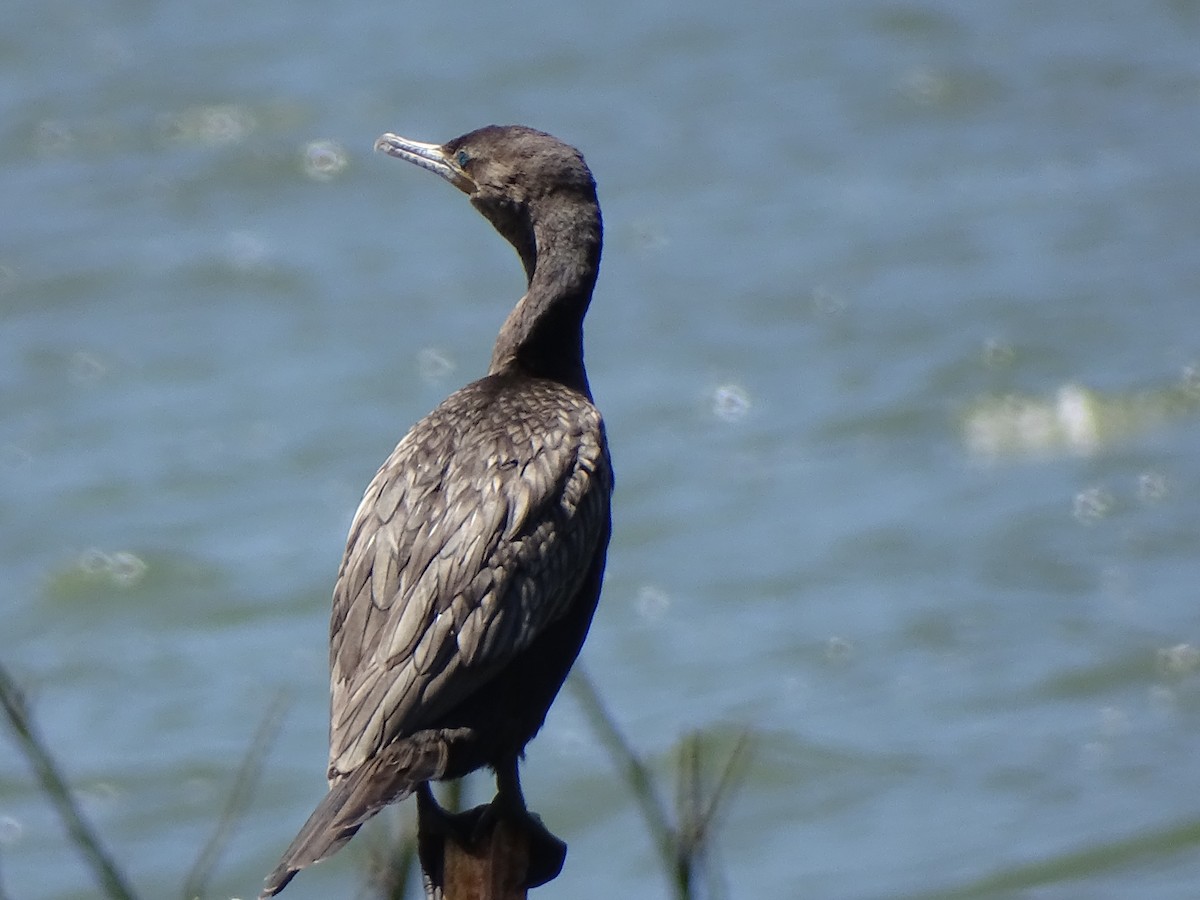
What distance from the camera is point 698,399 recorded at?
15.3 meters

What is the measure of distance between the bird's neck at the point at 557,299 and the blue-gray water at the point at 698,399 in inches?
226

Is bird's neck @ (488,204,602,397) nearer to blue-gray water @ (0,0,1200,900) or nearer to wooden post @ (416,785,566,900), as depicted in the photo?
wooden post @ (416,785,566,900)

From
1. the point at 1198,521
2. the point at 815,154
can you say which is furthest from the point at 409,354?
the point at 1198,521

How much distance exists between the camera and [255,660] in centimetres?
1310

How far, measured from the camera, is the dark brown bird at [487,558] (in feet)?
14.2

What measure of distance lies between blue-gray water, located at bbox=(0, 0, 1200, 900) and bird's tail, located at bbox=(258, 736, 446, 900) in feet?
21.0

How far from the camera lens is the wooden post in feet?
13.9

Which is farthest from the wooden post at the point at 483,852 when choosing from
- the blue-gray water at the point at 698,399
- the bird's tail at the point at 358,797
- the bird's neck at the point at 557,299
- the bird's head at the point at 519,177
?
the blue-gray water at the point at 698,399

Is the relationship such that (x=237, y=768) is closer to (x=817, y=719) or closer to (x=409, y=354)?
(x=817, y=719)

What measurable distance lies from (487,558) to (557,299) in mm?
877

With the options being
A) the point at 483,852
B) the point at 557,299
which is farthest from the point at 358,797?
the point at 557,299

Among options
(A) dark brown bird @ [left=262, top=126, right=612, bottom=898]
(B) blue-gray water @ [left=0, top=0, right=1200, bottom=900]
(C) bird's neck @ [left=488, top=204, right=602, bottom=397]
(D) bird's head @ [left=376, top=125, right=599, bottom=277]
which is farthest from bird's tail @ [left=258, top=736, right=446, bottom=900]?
(B) blue-gray water @ [left=0, top=0, right=1200, bottom=900]

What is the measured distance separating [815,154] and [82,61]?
6838 millimetres

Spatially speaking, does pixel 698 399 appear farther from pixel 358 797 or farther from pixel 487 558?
pixel 358 797
